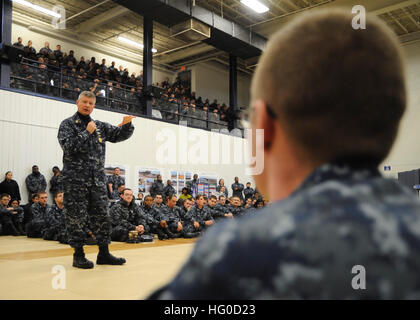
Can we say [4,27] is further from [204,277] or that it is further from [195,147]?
[204,277]

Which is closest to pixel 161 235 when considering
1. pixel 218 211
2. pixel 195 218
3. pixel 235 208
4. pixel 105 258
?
pixel 195 218

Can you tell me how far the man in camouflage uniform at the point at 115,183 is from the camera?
409 inches

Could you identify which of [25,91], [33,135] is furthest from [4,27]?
[33,135]

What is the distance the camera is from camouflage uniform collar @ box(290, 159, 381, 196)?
1.71ft

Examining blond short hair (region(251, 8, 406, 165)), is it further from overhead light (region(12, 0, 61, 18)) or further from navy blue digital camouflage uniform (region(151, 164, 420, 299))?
overhead light (region(12, 0, 61, 18))

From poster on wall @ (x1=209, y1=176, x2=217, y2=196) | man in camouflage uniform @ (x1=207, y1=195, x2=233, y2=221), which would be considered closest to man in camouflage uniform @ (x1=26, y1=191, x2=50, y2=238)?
man in camouflage uniform @ (x1=207, y1=195, x2=233, y2=221)

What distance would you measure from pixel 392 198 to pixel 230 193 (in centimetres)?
1539

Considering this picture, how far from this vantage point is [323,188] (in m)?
0.50

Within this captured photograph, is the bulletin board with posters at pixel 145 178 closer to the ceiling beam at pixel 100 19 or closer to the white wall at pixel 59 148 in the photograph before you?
the white wall at pixel 59 148

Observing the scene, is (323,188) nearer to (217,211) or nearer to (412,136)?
(217,211)

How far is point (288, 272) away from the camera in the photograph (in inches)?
18.0

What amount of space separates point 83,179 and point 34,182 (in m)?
6.68

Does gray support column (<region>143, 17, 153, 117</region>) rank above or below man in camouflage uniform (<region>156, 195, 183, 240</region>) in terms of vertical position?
above
